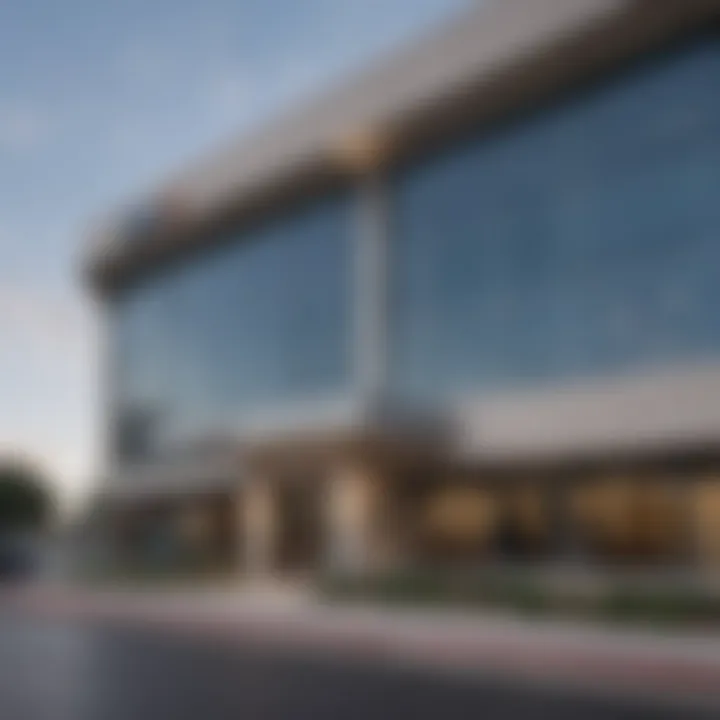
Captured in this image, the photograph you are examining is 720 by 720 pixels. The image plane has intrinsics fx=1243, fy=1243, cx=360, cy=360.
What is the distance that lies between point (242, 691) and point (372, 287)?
79.1 feet

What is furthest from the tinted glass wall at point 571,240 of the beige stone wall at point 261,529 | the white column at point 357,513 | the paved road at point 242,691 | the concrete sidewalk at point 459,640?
the paved road at point 242,691

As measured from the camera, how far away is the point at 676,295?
28.3 metres

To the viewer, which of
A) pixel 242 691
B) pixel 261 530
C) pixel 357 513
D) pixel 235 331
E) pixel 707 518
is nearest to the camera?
pixel 242 691

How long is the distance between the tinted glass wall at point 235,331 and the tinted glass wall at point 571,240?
3.40 metres

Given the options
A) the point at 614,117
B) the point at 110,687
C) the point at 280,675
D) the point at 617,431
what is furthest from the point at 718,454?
the point at 110,687

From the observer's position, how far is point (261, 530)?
37000 millimetres

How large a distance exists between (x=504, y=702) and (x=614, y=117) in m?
20.0

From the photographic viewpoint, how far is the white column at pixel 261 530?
3681 centimetres

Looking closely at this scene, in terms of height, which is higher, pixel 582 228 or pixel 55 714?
pixel 582 228

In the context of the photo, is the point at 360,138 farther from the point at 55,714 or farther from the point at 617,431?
the point at 55,714

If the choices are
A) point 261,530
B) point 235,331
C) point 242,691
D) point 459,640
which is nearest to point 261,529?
point 261,530

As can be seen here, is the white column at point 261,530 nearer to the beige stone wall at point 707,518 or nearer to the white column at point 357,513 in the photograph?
the white column at point 357,513

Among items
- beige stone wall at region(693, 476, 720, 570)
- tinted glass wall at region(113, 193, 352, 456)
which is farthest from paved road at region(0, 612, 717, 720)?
tinted glass wall at region(113, 193, 352, 456)

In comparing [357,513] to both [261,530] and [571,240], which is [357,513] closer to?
[261,530]
